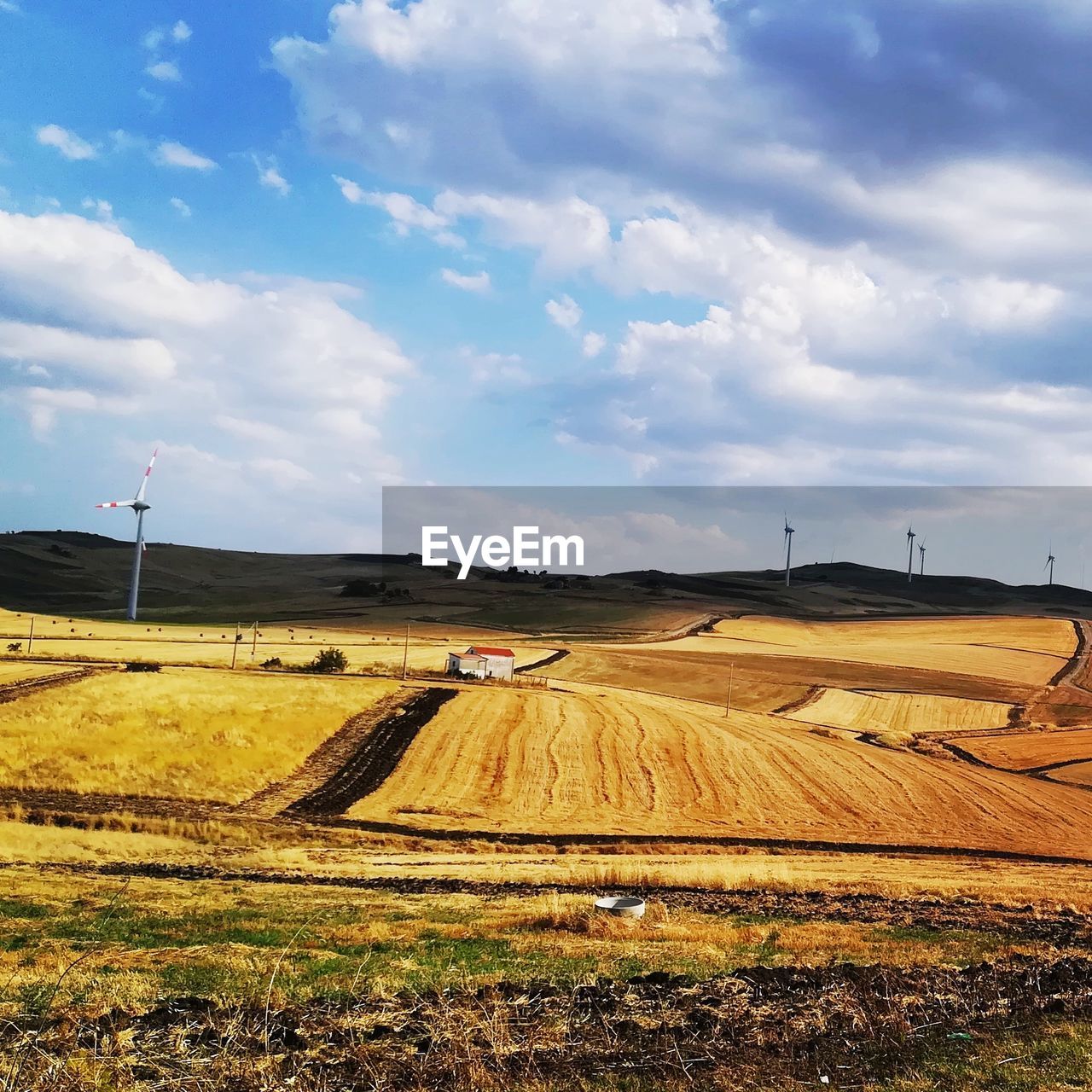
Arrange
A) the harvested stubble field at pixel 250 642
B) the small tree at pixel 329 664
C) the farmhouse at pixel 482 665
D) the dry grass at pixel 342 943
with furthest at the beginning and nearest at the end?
the harvested stubble field at pixel 250 642, the farmhouse at pixel 482 665, the small tree at pixel 329 664, the dry grass at pixel 342 943

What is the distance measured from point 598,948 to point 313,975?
5376 mm

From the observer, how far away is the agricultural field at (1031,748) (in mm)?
65062

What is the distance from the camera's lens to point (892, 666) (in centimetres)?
11244

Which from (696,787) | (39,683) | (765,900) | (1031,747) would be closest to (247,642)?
(39,683)

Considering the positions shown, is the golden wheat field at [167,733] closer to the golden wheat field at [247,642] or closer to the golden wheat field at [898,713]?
the golden wheat field at [247,642]

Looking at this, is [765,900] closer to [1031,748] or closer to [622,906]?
[622,906]

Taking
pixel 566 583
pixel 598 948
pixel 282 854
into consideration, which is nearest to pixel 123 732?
pixel 282 854

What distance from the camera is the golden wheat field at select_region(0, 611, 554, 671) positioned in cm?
8856

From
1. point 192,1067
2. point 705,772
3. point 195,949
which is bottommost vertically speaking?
point 705,772

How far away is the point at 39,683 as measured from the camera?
→ 2500 inches

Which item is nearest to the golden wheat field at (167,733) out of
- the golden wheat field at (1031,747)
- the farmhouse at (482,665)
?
the farmhouse at (482,665)

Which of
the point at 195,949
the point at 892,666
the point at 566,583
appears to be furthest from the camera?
the point at 566,583

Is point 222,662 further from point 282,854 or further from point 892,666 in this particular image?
point 892,666

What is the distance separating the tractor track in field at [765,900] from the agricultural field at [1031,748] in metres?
43.3
